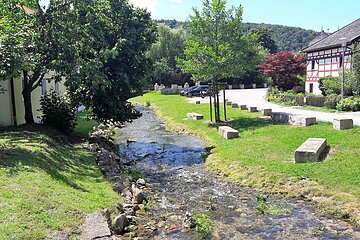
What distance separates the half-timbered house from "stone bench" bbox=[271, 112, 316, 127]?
1315cm

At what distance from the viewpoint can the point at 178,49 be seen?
57031mm

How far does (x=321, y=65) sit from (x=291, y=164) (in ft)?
88.3

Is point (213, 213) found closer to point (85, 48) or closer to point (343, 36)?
point (85, 48)

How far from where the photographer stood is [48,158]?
10.6 meters

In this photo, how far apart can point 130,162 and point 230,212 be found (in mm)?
6470

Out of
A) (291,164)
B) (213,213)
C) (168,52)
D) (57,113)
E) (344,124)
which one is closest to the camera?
(213,213)

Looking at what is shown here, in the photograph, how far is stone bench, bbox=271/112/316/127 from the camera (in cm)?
1639

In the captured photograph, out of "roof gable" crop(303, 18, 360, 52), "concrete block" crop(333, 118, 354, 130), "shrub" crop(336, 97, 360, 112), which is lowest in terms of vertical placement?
"concrete block" crop(333, 118, 354, 130)

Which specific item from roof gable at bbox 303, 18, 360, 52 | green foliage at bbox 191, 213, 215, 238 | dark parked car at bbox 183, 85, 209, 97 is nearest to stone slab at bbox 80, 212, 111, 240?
green foliage at bbox 191, 213, 215, 238

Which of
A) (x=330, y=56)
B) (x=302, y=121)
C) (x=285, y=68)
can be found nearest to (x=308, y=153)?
(x=302, y=121)

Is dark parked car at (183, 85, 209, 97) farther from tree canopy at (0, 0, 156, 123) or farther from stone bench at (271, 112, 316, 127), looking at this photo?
tree canopy at (0, 0, 156, 123)

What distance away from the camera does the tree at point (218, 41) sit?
65.9ft

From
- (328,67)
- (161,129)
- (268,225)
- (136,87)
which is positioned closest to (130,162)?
(136,87)

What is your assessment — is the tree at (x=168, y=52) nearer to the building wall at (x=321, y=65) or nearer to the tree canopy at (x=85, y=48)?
the building wall at (x=321, y=65)
